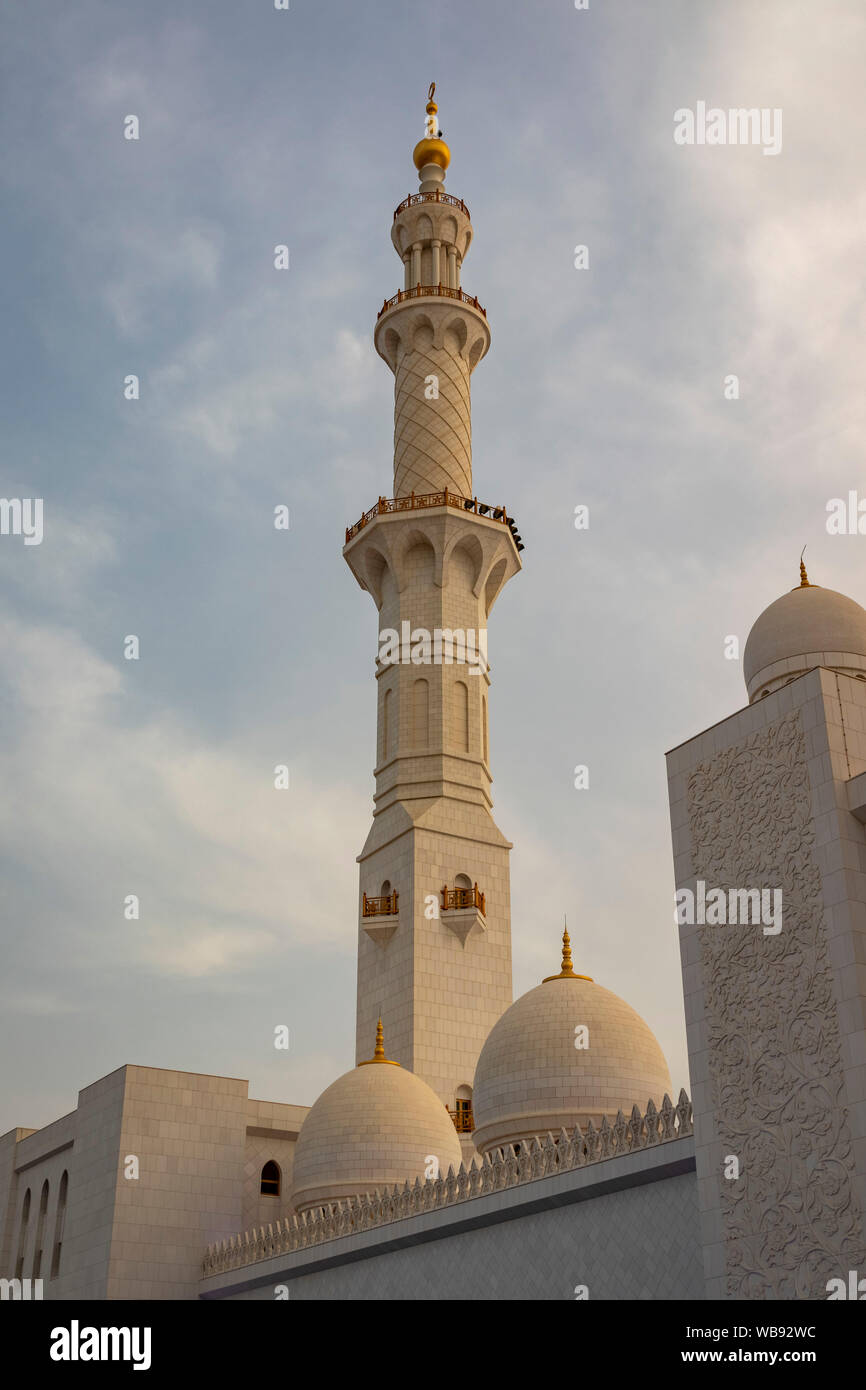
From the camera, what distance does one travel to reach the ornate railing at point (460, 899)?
28516mm

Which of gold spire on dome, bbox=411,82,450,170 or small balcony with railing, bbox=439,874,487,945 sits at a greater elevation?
gold spire on dome, bbox=411,82,450,170

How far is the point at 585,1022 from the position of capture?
21.5 metres

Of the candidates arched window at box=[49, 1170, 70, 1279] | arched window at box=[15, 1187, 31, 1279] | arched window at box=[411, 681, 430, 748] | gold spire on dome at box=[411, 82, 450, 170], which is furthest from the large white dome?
gold spire on dome at box=[411, 82, 450, 170]

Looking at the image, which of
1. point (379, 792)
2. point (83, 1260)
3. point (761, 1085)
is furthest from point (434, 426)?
point (761, 1085)

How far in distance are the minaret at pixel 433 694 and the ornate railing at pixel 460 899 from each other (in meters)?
0.03

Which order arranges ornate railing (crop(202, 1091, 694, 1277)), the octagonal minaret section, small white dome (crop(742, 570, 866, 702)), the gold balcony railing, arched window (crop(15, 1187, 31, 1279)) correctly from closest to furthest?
ornate railing (crop(202, 1091, 694, 1277)), small white dome (crop(742, 570, 866, 702)), the gold balcony railing, arched window (crop(15, 1187, 31, 1279)), the octagonal minaret section

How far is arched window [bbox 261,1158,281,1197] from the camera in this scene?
27156 millimetres

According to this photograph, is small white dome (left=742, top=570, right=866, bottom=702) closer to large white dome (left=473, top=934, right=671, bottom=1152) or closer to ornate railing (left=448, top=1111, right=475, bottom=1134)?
large white dome (left=473, top=934, right=671, bottom=1152)

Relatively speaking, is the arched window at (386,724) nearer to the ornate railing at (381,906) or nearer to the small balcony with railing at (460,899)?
the ornate railing at (381,906)

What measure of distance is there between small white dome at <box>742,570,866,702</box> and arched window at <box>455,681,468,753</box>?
13186 millimetres

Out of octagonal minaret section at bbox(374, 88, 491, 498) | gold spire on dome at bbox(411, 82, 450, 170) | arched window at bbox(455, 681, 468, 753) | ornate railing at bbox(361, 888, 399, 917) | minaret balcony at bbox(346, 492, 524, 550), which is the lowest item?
ornate railing at bbox(361, 888, 399, 917)
